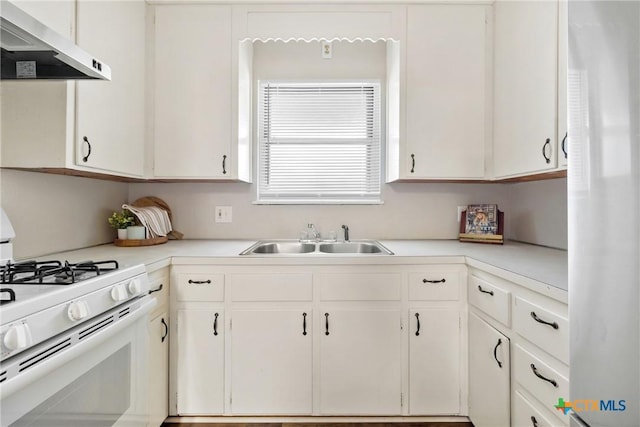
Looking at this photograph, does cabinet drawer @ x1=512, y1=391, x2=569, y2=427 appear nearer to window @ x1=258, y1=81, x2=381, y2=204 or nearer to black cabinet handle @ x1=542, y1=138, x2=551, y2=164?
black cabinet handle @ x1=542, y1=138, x2=551, y2=164

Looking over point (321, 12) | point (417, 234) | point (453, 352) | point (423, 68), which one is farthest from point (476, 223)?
point (321, 12)

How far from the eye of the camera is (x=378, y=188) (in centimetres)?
246

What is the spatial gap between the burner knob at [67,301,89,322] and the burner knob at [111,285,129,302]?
0.15 metres

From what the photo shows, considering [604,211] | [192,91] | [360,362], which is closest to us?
[604,211]

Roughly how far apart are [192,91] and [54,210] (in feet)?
Result: 3.30

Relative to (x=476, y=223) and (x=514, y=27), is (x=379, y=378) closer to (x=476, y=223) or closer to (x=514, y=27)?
(x=476, y=223)

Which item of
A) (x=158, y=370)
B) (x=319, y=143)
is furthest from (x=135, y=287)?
(x=319, y=143)

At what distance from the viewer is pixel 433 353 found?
68.9 inches

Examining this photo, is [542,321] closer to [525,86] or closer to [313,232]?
[525,86]

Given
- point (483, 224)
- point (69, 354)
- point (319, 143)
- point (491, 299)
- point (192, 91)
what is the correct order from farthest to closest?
point (319, 143)
point (483, 224)
point (192, 91)
point (491, 299)
point (69, 354)

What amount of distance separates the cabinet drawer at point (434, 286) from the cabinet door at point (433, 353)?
74 mm

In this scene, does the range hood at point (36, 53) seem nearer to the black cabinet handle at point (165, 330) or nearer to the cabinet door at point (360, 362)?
the black cabinet handle at point (165, 330)

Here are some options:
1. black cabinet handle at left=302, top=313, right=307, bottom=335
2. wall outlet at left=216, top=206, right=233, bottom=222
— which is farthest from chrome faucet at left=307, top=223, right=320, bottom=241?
black cabinet handle at left=302, top=313, right=307, bottom=335

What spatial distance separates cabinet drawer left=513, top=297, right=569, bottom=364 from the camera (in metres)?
1.04
